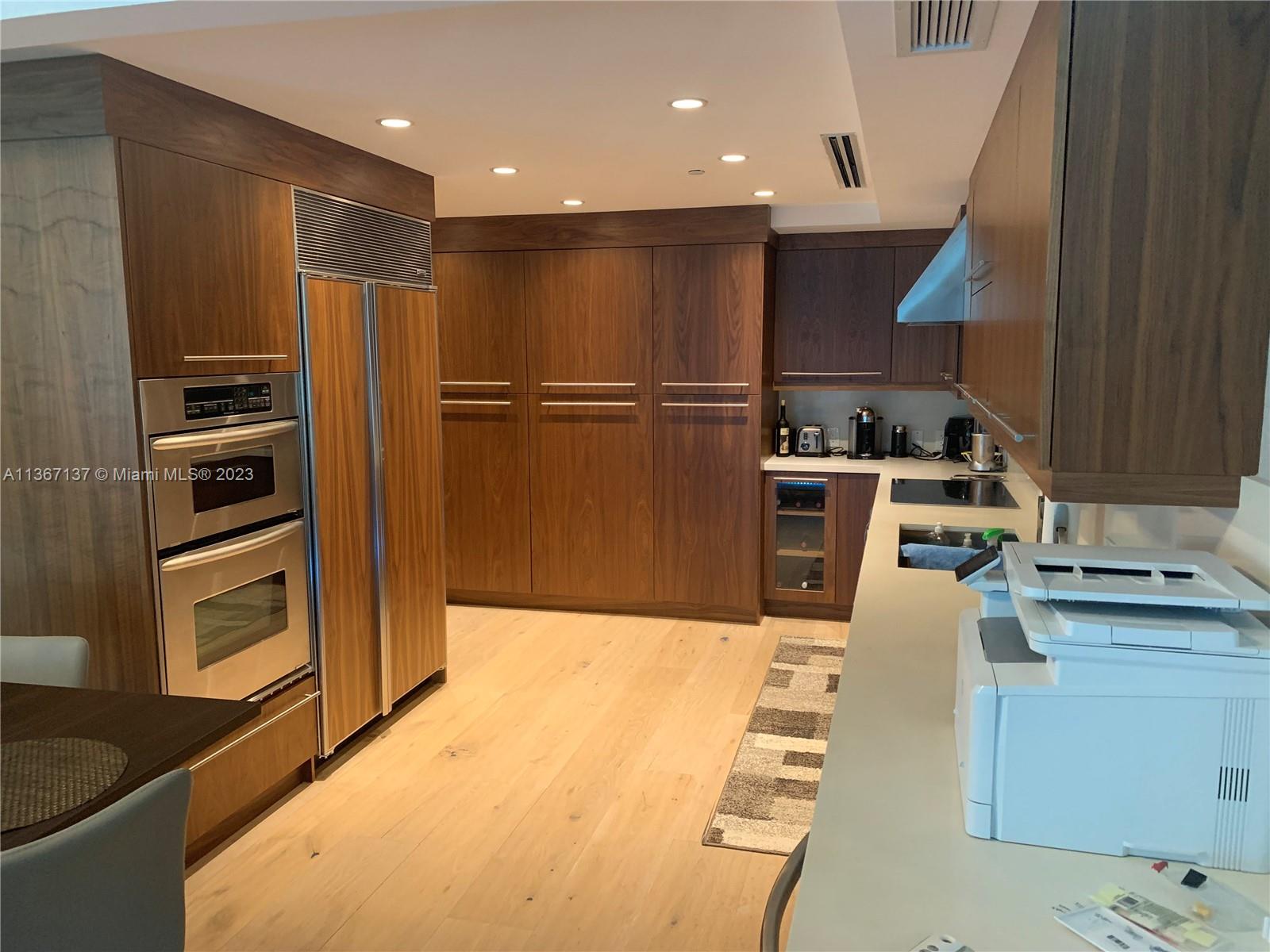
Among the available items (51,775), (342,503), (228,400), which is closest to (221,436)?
(228,400)

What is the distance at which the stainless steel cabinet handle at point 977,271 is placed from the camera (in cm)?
228

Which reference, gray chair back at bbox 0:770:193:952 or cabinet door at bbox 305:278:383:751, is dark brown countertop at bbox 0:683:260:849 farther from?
cabinet door at bbox 305:278:383:751

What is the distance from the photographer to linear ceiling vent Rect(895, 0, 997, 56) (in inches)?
65.5

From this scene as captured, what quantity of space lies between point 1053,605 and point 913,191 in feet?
9.21

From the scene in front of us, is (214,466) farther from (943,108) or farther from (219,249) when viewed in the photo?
(943,108)

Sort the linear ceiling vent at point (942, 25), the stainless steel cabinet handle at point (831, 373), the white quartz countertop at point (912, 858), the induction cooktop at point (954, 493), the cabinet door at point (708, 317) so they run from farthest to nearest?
the stainless steel cabinet handle at point (831, 373), the cabinet door at point (708, 317), the induction cooktop at point (954, 493), the linear ceiling vent at point (942, 25), the white quartz countertop at point (912, 858)

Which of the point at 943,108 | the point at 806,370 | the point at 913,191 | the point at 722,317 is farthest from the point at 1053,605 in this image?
the point at 806,370

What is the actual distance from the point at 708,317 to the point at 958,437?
1.62 metres

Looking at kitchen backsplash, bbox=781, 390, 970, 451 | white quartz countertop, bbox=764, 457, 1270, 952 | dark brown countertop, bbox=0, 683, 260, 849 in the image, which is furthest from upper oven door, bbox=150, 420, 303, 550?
kitchen backsplash, bbox=781, 390, 970, 451

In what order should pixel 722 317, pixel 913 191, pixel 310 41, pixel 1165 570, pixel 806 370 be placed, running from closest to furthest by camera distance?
pixel 1165 570, pixel 310 41, pixel 913 191, pixel 722 317, pixel 806 370

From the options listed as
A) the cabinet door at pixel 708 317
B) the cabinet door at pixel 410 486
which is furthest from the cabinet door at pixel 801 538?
the cabinet door at pixel 410 486

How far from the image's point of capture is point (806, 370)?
17.0ft

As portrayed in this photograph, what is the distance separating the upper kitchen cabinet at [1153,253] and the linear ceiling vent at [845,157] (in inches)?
68.0

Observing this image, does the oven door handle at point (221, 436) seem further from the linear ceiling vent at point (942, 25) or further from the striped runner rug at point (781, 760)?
the linear ceiling vent at point (942, 25)
